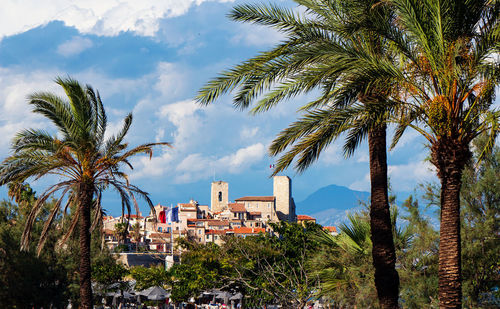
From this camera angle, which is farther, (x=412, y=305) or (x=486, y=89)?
(x=412, y=305)

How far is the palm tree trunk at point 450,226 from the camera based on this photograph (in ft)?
29.6

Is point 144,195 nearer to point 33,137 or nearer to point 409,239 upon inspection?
point 33,137

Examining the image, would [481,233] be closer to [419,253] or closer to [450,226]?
[419,253]

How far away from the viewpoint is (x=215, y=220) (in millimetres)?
A: 127812

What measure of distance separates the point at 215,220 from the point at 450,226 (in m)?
120

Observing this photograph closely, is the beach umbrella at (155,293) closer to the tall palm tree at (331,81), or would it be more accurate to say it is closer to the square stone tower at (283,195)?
the tall palm tree at (331,81)

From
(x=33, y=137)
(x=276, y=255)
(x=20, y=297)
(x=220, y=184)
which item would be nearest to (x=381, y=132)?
(x=33, y=137)

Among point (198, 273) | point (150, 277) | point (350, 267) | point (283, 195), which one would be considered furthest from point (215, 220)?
point (350, 267)

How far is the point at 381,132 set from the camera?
37.4 ft

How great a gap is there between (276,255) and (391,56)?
24.5 metres

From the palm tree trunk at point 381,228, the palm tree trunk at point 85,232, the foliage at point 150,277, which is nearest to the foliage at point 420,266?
the palm tree trunk at point 381,228

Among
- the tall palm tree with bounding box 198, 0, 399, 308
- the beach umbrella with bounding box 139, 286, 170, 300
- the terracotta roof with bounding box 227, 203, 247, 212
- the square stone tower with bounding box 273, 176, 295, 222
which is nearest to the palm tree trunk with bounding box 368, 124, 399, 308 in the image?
the tall palm tree with bounding box 198, 0, 399, 308

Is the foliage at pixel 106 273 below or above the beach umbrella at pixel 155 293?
above

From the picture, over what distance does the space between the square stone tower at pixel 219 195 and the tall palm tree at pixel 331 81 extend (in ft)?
516
